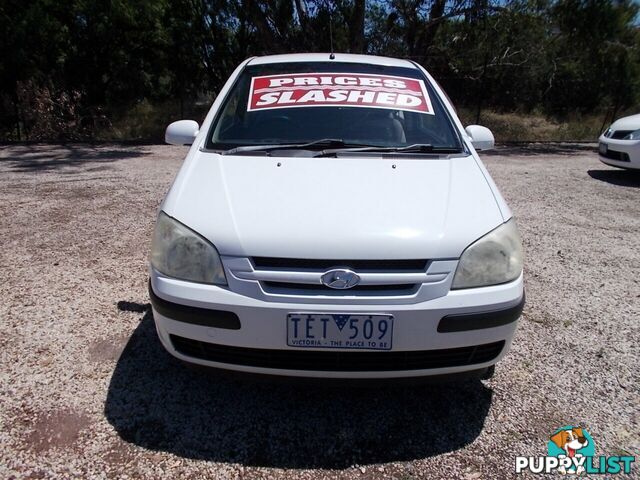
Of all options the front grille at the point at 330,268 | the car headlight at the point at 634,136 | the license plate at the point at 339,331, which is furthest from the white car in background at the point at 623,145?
the license plate at the point at 339,331

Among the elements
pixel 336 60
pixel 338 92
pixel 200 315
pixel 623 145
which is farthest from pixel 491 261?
pixel 623 145

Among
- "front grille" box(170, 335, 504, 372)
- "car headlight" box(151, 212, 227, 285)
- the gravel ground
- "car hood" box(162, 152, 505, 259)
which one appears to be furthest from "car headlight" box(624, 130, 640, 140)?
"car headlight" box(151, 212, 227, 285)

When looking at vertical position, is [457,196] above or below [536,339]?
above

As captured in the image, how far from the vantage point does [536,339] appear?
270cm

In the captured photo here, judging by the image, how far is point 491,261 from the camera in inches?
72.5

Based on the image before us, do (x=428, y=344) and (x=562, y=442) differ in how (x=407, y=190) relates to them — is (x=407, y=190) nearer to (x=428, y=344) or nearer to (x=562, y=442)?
(x=428, y=344)

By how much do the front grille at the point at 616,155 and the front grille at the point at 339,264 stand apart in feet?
22.4

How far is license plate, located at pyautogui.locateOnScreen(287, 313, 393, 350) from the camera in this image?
169 cm

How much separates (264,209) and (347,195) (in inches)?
14.4

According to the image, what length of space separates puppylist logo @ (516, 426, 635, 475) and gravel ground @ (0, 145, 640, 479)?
4 centimetres

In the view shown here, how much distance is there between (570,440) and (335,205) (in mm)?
1407

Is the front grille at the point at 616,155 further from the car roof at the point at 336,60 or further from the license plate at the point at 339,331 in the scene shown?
the license plate at the point at 339,331

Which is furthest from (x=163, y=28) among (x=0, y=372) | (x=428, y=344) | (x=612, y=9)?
(x=428, y=344)

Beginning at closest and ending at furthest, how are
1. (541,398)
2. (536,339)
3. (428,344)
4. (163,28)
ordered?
(428,344)
(541,398)
(536,339)
(163,28)
